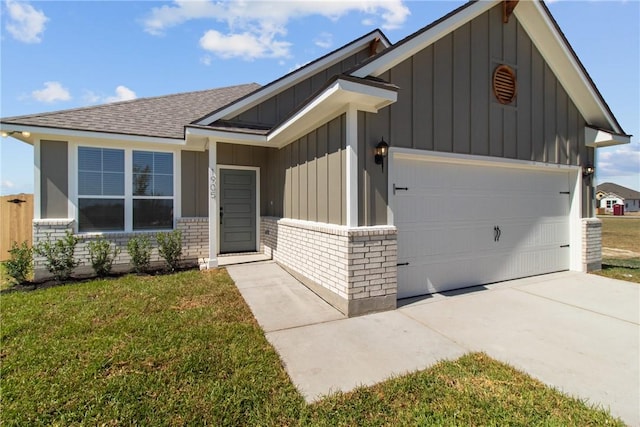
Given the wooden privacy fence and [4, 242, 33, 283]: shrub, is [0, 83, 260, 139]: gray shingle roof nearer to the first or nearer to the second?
[4, 242, 33, 283]: shrub

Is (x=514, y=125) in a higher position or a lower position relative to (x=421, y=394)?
higher

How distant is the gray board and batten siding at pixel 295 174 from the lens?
457 cm

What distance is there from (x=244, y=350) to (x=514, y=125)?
6169mm

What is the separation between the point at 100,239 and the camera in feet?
21.7

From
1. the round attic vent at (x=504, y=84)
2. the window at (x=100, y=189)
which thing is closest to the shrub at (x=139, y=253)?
the window at (x=100, y=189)

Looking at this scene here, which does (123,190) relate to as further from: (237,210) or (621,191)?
(621,191)

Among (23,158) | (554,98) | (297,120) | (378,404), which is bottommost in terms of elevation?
(378,404)

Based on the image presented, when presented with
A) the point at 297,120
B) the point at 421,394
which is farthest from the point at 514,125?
the point at 421,394

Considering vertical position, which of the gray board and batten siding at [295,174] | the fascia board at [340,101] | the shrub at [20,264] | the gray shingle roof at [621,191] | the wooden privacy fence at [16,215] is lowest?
the shrub at [20,264]

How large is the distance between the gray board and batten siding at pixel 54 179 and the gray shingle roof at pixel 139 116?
0.54 meters

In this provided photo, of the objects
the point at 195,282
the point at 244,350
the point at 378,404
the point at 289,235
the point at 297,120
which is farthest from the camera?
the point at 289,235

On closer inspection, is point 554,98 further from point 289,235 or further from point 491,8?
point 289,235

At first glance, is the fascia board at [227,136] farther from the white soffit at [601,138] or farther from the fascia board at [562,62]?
the white soffit at [601,138]

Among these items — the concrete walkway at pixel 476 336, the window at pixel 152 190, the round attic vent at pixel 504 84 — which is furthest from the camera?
the window at pixel 152 190
